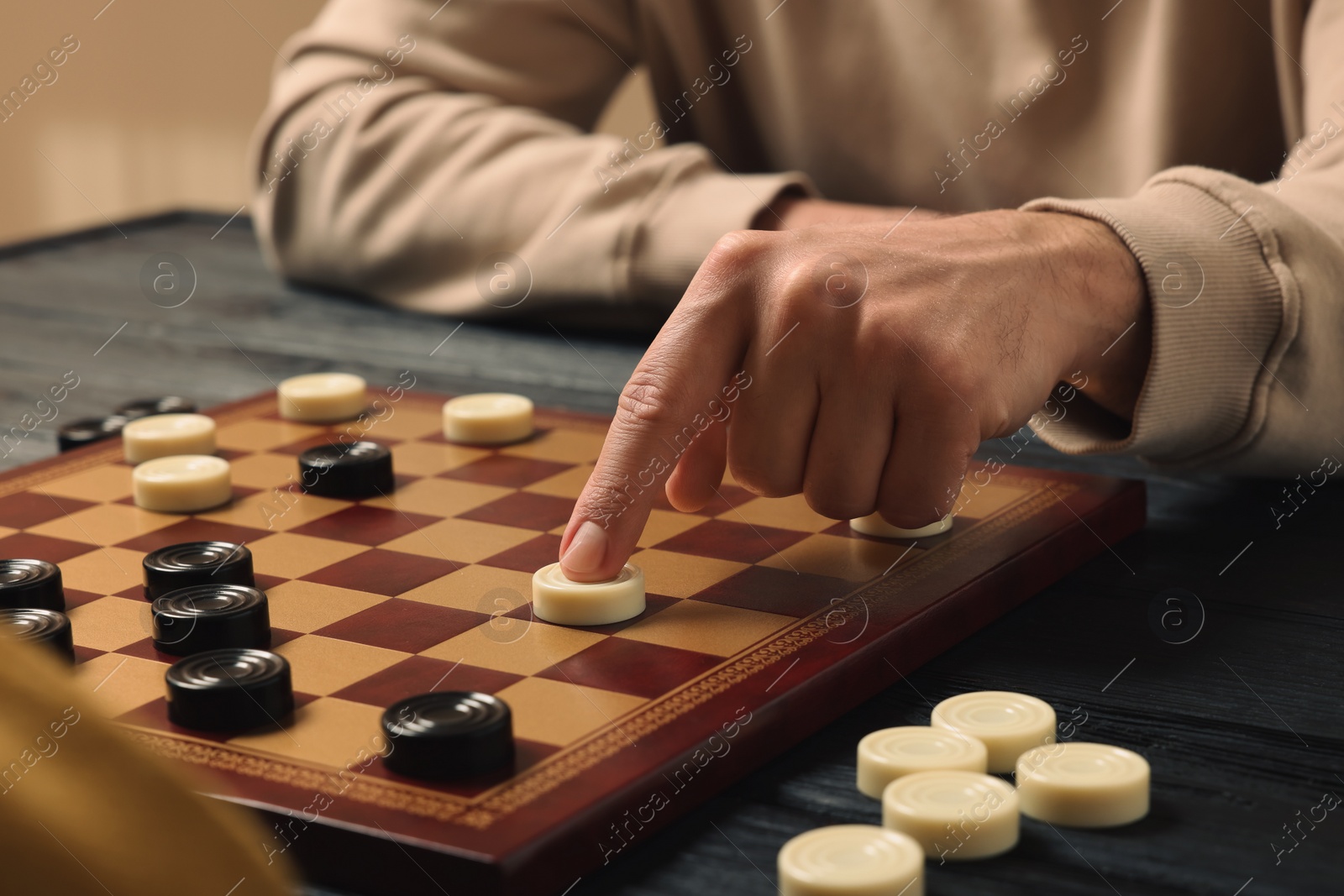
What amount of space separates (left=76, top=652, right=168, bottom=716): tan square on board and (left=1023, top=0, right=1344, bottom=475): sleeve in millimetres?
858

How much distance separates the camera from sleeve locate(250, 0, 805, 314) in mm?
1954

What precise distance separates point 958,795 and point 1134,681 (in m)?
0.25

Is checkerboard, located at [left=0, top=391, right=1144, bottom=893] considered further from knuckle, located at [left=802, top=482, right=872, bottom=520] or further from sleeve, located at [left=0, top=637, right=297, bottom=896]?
sleeve, located at [left=0, top=637, right=297, bottom=896]

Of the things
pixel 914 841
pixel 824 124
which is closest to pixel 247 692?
pixel 914 841

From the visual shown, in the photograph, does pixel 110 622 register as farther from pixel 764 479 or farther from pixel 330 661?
pixel 764 479

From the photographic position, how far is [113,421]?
159 centimetres

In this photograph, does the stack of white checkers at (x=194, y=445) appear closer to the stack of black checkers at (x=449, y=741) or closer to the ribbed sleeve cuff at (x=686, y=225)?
the ribbed sleeve cuff at (x=686, y=225)

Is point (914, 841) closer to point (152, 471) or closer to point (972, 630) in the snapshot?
point (972, 630)

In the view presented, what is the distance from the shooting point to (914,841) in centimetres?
70

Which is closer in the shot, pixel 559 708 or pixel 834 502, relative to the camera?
pixel 559 708

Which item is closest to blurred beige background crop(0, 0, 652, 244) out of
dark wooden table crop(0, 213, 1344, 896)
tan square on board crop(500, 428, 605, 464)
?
dark wooden table crop(0, 213, 1344, 896)

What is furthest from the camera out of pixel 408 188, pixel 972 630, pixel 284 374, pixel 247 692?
pixel 408 188

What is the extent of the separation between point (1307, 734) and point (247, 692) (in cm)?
64

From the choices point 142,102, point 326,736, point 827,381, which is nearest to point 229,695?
point 326,736
